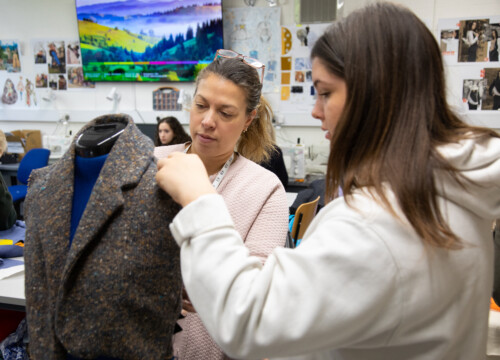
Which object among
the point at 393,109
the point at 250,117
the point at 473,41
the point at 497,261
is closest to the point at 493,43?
the point at 473,41

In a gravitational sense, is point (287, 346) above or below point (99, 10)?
below

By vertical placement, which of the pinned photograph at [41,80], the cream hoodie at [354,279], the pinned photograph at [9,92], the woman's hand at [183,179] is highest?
the pinned photograph at [41,80]

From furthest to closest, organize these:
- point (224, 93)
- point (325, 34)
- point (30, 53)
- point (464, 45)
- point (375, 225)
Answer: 1. point (30, 53)
2. point (464, 45)
3. point (224, 93)
4. point (325, 34)
5. point (375, 225)

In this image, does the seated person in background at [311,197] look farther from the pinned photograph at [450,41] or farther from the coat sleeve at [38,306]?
the pinned photograph at [450,41]

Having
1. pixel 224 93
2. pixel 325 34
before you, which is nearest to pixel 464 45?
pixel 224 93

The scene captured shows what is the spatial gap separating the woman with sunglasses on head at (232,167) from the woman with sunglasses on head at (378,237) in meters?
0.52

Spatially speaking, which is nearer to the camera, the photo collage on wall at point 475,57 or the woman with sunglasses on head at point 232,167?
the woman with sunglasses on head at point 232,167

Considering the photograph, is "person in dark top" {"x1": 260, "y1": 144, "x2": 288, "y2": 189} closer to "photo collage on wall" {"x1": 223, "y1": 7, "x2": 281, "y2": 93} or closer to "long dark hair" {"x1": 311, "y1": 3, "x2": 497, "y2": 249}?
"photo collage on wall" {"x1": 223, "y1": 7, "x2": 281, "y2": 93}

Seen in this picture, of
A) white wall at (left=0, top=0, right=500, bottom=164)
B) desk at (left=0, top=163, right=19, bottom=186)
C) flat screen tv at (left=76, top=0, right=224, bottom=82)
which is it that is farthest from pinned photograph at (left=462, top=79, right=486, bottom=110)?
desk at (left=0, top=163, right=19, bottom=186)

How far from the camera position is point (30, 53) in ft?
15.8

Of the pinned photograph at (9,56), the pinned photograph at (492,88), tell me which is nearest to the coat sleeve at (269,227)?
the pinned photograph at (492,88)

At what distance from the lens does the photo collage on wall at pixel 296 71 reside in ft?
13.2

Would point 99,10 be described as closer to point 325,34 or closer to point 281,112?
point 281,112

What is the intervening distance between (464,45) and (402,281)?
3.84 meters
